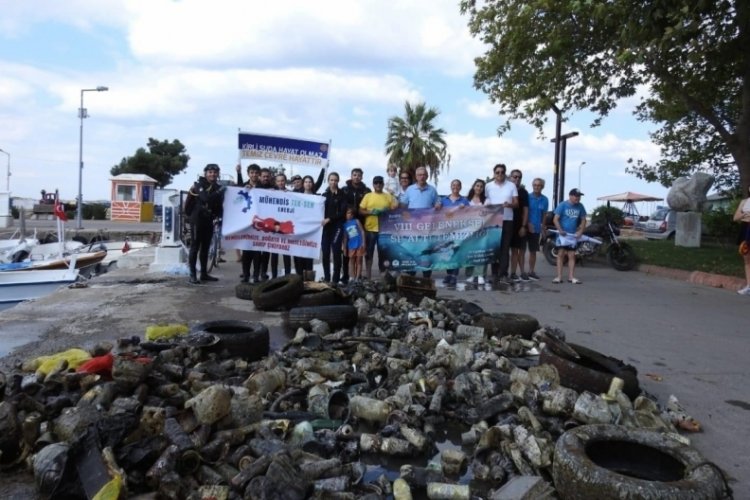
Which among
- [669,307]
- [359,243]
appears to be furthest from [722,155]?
[359,243]

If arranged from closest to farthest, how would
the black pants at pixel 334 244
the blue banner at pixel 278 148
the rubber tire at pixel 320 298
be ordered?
the rubber tire at pixel 320 298
the black pants at pixel 334 244
the blue banner at pixel 278 148

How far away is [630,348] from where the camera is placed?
7.12m

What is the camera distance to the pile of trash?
11.4 feet

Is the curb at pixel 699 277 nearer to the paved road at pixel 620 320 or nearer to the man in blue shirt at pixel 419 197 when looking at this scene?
the paved road at pixel 620 320

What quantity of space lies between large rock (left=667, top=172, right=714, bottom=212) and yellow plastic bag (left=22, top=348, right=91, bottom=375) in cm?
2565

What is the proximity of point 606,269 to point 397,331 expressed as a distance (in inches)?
418

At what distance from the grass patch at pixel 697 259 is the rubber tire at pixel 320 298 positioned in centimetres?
963

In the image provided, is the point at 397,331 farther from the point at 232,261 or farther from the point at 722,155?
the point at 722,155

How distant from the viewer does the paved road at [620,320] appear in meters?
5.18

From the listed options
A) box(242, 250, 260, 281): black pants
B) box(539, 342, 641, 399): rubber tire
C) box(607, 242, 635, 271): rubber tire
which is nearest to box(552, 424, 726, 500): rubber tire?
box(539, 342, 641, 399): rubber tire


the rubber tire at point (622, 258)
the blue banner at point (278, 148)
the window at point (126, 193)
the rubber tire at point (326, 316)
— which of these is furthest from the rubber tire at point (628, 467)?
the window at point (126, 193)

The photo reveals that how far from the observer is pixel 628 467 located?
12.7 feet

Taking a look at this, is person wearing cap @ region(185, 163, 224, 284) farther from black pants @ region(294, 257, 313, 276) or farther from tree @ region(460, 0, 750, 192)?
tree @ region(460, 0, 750, 192)

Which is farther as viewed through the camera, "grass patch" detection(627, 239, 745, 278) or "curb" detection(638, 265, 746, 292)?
"grass patch" detection(627, 239, 745, 278)
